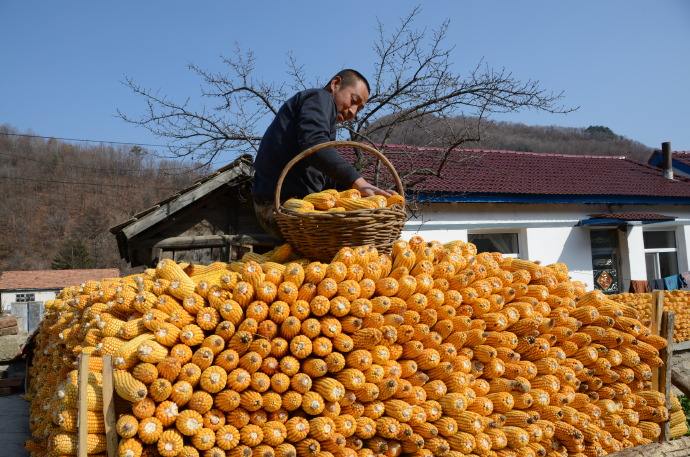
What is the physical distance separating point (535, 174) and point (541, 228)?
2.42 metres

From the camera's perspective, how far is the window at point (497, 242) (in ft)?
43.9

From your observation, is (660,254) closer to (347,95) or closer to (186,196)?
(186,196)

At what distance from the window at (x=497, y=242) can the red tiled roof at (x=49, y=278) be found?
31.2 meters

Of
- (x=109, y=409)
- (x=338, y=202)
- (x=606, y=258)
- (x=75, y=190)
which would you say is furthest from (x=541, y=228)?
(x=75, y=190)

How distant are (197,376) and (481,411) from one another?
139 centimetres

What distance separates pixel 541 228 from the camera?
45.1 ft

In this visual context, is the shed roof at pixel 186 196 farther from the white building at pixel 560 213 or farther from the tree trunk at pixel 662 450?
the tree trunk at pixel 662 450

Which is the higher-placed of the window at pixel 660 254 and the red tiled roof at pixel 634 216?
the red tiled roof at pixel 634 216

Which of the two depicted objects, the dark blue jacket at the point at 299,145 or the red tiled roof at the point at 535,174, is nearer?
the dark blue jacket at the point at 299,145

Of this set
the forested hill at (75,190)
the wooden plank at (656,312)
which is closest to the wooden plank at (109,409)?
the wooden plank at (656,312)

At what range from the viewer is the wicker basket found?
2867mm

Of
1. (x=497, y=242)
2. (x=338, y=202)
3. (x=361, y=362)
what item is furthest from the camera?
(x=497, y=242)

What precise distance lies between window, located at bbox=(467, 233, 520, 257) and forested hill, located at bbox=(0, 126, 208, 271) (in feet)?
109

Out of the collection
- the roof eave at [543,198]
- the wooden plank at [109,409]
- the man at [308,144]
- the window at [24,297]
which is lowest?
the window at [24,297]
